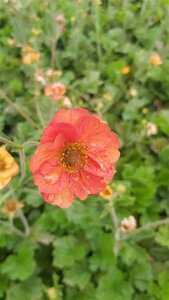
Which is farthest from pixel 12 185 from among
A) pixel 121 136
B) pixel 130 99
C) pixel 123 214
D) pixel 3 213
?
pixel 130 99

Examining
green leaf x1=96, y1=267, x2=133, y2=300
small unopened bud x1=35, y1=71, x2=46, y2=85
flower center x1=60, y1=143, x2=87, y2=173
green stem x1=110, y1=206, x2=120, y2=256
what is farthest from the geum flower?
small unopened bud x1=35, y1=71, x2=46, y2=85

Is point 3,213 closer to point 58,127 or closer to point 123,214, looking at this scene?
point 123,214

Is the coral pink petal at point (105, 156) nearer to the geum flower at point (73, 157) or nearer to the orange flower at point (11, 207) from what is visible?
the geum flower at point (73, 157)

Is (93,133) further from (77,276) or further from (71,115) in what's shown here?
(77,276)

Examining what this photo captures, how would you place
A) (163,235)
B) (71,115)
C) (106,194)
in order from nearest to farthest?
(71,115)
(106,194)
(163,235)

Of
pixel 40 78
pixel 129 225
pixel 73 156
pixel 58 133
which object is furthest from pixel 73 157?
pixel 40 78

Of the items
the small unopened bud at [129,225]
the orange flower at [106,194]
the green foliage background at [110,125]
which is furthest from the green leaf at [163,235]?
the orange flower at [106,194]

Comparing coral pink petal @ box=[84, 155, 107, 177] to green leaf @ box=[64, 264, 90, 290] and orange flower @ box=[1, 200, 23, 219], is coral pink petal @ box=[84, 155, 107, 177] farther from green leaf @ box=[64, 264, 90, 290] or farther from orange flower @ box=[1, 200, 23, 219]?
green leaf @ box=[64, 264, 90, 290]
